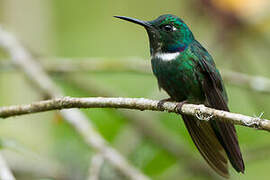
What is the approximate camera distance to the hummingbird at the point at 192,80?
3.48m

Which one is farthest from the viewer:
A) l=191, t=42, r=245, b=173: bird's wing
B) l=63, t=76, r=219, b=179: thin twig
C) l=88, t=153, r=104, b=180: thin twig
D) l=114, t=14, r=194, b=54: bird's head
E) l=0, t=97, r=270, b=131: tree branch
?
l=63, t=76, r=219, b=179: thin twig

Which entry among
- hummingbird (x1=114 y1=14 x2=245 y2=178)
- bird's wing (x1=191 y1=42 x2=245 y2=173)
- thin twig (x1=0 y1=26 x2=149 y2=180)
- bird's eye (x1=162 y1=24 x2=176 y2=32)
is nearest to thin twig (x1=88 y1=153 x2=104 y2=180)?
thin twig (x1=0 y1=26 x2=149 y2=180)

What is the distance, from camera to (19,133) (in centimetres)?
478

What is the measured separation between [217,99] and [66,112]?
4.87 ft

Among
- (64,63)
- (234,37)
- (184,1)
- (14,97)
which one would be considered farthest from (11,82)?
(234,37)

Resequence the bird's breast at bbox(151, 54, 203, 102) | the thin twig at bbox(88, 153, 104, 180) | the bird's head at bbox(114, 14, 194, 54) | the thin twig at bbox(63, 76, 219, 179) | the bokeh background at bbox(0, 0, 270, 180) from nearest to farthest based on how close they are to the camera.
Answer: the thin twig at bbox(88, 153, 104, 180)
the bird's breast at bbox(151, 54, 203, 102)
the bird's head at bbox(114, 14, 194, 54)
the bokeh background at bbox(0, 0, 270, 180)
the thin twig at bbox(63, 76, 219, 179)

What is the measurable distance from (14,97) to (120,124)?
1398 mm

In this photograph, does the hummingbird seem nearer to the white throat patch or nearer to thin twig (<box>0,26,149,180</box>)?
the white throat patch

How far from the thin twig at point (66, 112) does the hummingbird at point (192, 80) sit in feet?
1.93

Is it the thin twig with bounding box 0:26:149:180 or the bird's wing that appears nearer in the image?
the bird's wing

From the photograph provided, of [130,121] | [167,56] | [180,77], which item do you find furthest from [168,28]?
[130,121]

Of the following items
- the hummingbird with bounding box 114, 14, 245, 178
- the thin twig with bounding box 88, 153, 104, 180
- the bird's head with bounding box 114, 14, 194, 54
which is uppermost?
the bird's head with bounding box 114, 14, 194, 54

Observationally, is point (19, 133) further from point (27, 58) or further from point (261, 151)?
point (261, 151)

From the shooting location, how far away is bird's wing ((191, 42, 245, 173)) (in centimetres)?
334
